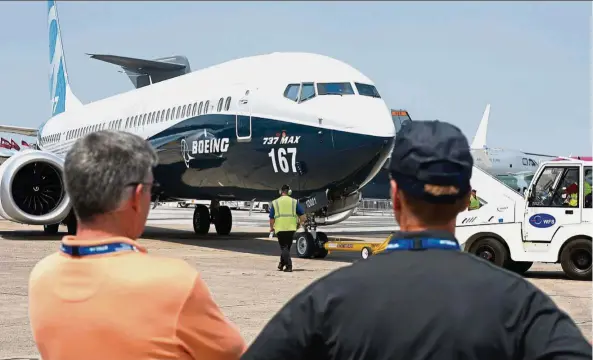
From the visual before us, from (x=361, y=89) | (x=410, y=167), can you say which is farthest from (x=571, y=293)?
(x=410, y=167)

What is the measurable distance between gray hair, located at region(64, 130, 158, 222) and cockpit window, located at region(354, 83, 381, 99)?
12130 millimetres

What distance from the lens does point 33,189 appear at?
723 inches

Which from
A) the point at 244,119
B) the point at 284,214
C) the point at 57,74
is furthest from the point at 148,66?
the point at 284,214

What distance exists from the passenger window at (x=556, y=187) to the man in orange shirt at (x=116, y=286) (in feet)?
35.2

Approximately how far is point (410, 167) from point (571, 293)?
29.4 ft

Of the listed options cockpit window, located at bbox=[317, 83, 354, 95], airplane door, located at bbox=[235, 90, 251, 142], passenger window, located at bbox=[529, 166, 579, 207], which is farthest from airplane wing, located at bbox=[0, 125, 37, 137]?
passenger window, located at bbox=[529, 166, 579, 207]

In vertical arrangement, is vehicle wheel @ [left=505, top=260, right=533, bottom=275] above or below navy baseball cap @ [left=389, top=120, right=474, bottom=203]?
below

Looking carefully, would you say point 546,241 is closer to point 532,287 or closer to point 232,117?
point 232,117

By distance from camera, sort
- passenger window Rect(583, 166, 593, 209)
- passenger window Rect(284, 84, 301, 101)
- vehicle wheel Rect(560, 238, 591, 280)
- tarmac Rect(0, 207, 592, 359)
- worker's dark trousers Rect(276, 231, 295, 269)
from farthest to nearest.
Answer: passenger window Rect(284, 84, 301, 101), worker's dark trousers Rect(276, 231, 295, 269), passenger window Rect(583, 166, 593, 209), vehicle wheel Rect(560, 238, 591, 280), tarmac Rect(0, 207, 592, 359)

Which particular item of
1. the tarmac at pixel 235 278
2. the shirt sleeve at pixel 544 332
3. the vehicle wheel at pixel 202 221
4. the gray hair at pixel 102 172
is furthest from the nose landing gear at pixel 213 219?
the shirt sleeve at pixel 544 332

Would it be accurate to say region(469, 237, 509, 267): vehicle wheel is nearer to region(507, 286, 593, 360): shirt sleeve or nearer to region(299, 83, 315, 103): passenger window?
region(299, 83, 315, 103): passenger window

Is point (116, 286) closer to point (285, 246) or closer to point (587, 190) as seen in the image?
point (285, 246)

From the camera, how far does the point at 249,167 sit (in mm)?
15266

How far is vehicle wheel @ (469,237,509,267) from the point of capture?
12.4 m
